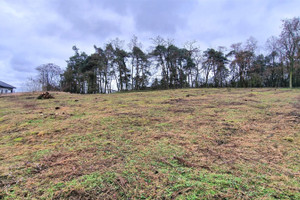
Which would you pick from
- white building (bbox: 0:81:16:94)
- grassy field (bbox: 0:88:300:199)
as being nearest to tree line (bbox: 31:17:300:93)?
white building (bbox: 0:81:16:94)

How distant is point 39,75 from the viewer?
100 ft

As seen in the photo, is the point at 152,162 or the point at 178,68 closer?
the point at 152,162

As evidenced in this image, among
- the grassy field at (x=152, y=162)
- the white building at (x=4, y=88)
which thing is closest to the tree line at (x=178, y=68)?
the white building at (x=4, y=88)

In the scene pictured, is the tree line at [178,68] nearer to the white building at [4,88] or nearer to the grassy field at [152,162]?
the white building at [4,88]

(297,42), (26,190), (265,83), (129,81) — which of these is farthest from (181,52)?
(26,190)

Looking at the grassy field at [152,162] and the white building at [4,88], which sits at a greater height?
the white building at [4,88]

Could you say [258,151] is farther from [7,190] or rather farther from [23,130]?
[23,130]

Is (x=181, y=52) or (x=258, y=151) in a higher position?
(x=181, y=52)

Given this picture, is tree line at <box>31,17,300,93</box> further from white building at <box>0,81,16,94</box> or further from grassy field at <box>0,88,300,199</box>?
grassy field at <box>0,88,300,199</box>

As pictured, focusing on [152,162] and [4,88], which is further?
[4,88]

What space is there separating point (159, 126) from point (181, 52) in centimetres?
2675

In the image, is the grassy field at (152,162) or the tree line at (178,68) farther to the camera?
the tree line at (178,68)

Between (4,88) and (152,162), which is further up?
(4,88)

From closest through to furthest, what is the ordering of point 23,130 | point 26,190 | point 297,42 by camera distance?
1. point 26,190
2. point 23,130
3. point 297,42
